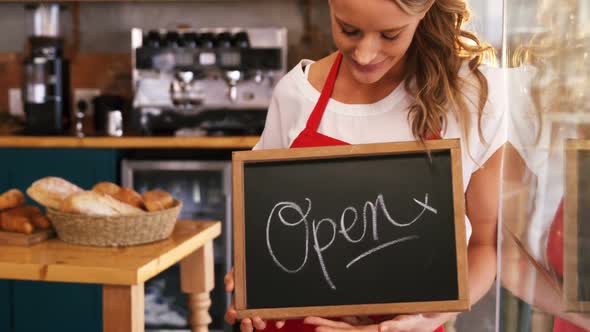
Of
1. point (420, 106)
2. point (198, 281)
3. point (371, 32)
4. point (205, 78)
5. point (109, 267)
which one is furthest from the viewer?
point (205, 78)

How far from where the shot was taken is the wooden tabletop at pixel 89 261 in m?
1.43

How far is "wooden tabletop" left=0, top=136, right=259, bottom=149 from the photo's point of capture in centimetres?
311

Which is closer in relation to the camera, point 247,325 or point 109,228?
point 247,325

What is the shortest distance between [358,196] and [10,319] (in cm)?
271

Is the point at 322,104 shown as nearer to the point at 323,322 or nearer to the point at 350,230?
the point at 350,230

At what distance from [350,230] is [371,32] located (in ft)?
0.85

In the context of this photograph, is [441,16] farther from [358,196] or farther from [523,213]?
[523,213]

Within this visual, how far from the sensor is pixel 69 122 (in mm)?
3705

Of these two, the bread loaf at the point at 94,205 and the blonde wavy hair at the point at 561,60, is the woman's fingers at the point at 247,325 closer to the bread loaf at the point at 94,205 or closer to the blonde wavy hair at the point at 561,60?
the blonde wavy hair at the point at 561,60

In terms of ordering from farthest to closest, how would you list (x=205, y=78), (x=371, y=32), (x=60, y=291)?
(x=205, y=78), (x=60, y=291), (x=371, y=32)

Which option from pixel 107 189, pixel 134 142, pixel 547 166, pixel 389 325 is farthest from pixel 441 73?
pixel 134 142

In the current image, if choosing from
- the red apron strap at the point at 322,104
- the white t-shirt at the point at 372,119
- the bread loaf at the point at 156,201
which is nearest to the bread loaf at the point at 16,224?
the bread loaf at the point at 156,201

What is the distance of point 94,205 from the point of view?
1603mm

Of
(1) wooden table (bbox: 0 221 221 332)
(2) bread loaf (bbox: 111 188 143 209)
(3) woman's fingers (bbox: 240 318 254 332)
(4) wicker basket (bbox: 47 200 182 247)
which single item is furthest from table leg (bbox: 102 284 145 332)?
(3) woman's fingers (bbox: 240 318 254 332)
